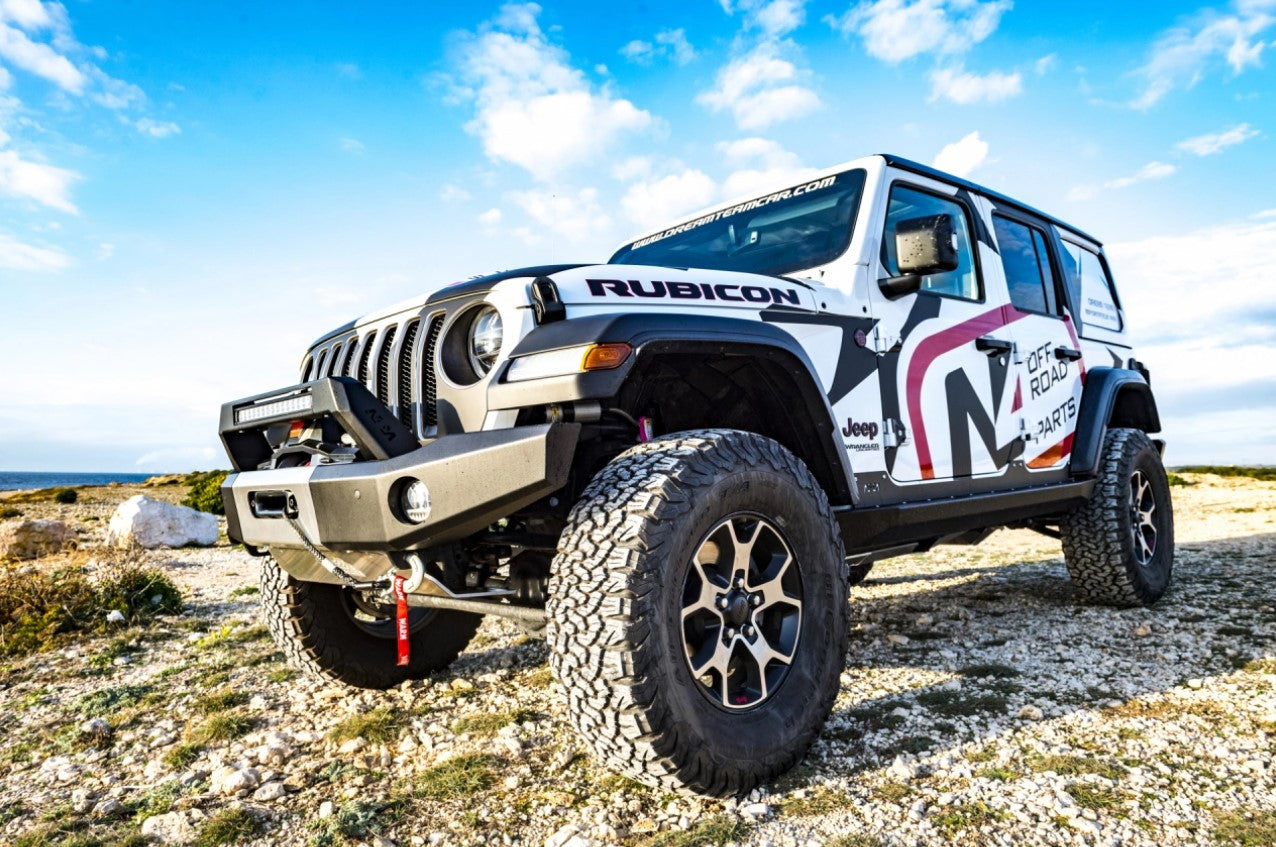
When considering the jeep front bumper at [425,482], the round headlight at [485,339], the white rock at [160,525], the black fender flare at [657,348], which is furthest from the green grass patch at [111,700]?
the white rock at [160,525]

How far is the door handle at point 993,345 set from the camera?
3.99 meters

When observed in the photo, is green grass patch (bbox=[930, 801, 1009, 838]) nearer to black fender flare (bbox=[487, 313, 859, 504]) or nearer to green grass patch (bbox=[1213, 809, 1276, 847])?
green grass patch (bbox=[1213, 809, 1276, 847])

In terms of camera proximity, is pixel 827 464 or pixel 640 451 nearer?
pixel 640 451

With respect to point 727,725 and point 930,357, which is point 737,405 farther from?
point 727,725

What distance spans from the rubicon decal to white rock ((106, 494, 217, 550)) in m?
8.37

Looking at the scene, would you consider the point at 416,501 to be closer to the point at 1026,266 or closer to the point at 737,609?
the point at 737,609

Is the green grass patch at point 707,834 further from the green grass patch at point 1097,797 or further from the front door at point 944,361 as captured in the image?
the front door at point 944,361

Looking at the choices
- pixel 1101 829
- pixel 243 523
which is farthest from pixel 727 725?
pixel 243 523

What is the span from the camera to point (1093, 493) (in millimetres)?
4820

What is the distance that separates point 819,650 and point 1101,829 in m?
0.86

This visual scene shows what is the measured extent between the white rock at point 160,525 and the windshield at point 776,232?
761 cm

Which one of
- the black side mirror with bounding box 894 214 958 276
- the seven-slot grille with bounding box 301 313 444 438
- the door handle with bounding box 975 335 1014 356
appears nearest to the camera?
the seven-slot grille with bounding box 301 313 444 438

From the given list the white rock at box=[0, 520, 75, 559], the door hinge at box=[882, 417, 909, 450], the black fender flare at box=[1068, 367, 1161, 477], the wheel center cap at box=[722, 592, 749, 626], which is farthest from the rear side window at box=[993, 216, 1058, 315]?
the white rock at box=[0, 520, 75, 559]

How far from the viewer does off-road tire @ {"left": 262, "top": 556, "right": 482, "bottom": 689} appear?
3.30 metres
